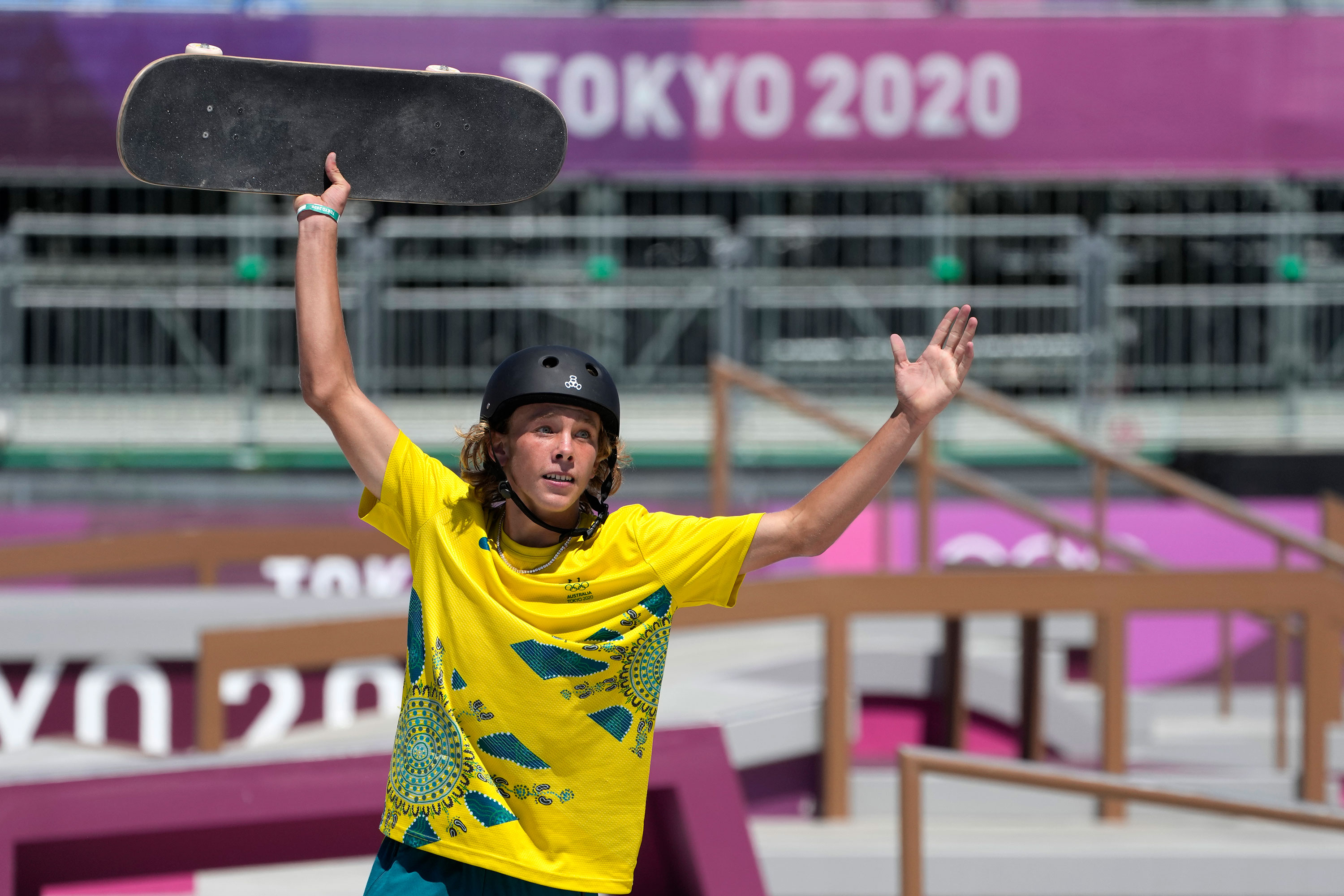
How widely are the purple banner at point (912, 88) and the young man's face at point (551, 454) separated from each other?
1001 cm

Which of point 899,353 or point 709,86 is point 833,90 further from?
point 899,353

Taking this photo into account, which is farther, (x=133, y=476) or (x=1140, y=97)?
(x=1140, y=97)

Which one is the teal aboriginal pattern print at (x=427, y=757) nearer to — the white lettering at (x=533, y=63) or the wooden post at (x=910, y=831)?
the wooden post at (x=910, y=831)

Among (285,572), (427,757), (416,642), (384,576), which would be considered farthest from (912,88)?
(427,757)

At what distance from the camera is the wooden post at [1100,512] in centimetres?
762

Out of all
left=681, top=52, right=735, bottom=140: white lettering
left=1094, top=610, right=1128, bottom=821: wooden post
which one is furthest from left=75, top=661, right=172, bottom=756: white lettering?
left=681, top=52, right=735, bottom=140: white lettering

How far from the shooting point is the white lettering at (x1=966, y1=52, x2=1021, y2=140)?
1230 cm

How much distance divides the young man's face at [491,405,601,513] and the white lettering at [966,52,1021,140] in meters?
10.4

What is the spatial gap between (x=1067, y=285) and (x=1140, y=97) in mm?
1947

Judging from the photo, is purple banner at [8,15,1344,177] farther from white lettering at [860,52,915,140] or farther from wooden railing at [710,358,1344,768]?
wooden railing at [710,358,1344,768]

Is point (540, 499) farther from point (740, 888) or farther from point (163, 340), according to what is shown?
point (163, 340)

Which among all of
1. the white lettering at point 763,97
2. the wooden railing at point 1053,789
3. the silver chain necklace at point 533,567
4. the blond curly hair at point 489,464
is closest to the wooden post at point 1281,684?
the wooden railing at point 1053,789

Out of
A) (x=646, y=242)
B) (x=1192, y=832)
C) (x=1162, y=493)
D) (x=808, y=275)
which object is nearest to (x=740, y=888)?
(x=1192, y=832)

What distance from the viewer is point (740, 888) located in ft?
10.8
